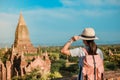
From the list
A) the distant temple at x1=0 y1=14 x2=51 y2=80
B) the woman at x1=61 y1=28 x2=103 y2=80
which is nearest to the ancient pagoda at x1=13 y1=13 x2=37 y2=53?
the distant temple at x1=0 y1=14 x2=51 y2=80

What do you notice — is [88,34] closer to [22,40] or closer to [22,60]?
[22,60]

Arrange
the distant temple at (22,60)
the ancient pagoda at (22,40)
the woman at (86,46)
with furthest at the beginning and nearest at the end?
the ancient pagoda at (22,40), the distant temple at (22,60), the woman at (86,46)

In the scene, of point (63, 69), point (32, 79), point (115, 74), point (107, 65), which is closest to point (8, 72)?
point (32, 79)

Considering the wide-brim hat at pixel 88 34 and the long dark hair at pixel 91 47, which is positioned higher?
the wide-brim hat at pixel 88 34

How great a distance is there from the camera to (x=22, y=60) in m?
42.2

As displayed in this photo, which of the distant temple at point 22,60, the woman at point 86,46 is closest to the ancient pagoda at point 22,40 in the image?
the distant temple at point 22,60

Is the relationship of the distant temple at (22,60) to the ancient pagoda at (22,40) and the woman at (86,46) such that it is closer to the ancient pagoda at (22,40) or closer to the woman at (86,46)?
the ancient pagoda at (22,40)

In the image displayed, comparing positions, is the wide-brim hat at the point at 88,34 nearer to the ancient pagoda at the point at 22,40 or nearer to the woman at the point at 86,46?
the woman at the point at 86,46

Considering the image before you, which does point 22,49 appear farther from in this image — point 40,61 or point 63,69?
point 40,61

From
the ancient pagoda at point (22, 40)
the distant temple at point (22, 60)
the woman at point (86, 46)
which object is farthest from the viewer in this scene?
the ancient pagoda at point (22, 40)

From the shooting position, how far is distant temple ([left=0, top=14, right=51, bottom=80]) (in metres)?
39.3

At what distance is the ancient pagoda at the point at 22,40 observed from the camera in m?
55.6

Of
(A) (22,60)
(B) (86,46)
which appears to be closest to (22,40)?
(A) (22,60)

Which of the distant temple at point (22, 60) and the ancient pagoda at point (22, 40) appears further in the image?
A: the ancient pagoda at point (22, 40)
